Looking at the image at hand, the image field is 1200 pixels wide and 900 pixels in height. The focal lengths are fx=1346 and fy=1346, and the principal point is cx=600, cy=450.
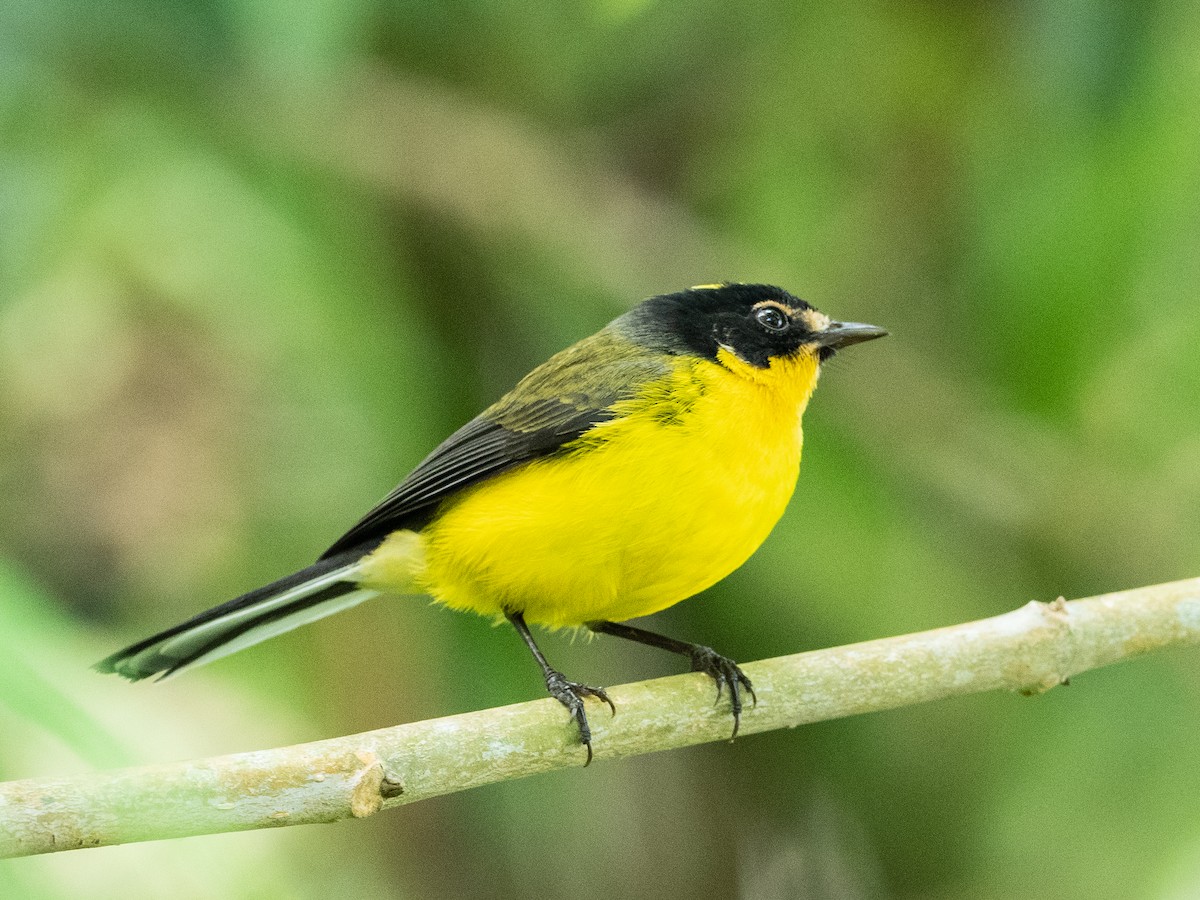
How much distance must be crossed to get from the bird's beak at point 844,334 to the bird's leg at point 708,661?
1052 mm

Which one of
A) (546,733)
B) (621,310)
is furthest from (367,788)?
(621,310)

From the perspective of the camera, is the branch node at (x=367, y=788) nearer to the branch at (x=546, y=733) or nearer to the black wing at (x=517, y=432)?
the branch at (x=546, y=733)

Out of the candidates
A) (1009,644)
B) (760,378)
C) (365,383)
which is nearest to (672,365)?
(760,378)

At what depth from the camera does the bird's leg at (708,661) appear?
3369 mm

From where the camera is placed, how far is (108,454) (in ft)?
15.6

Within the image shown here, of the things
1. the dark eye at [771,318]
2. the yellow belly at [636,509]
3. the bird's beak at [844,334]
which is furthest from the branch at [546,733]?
the dark eye at [771,318]

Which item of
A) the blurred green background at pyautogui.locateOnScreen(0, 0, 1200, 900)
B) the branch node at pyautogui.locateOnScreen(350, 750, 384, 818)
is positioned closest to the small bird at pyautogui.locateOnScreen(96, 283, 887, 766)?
the blurred green background at pyautogui.locateOnScreen(0, 0, 1200, 900)

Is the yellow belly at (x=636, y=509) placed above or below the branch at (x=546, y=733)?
above

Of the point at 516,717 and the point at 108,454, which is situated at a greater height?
the point at 108,454

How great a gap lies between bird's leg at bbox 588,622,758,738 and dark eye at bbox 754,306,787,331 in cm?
103

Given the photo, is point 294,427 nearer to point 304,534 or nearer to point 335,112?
point 304,534

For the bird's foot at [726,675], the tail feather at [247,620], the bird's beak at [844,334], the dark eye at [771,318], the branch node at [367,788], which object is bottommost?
the branch node at [367,788]

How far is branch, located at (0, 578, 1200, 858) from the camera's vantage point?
2.46 m

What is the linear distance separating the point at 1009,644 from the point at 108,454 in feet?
10.2
